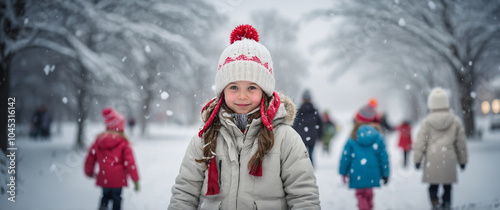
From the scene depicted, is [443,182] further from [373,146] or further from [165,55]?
[165,55]

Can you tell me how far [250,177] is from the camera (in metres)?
1.93

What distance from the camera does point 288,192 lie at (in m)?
1.93

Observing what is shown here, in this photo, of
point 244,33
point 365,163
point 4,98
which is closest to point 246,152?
point 244,33

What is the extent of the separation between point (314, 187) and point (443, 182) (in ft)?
10.2

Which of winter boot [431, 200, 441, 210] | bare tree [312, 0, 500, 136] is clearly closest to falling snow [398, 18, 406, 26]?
bare tree [312, 0, 500, 136]

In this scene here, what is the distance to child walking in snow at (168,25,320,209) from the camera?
6.29 feet

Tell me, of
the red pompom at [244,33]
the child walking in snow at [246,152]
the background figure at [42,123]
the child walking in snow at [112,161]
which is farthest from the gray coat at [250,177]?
the background figure at [42,123]

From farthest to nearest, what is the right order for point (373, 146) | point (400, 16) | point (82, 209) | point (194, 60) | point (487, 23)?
point (487, 23), point (400, 16), point (194, 60), point (82, 209), point (373, 146)

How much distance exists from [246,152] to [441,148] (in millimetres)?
3417

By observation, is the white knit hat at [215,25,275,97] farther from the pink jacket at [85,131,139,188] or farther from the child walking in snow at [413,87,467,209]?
the child walking in snow at [413,87,467,209]

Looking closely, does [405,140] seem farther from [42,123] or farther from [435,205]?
[42,123]

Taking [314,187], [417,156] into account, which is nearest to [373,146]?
Answer: [417,156]

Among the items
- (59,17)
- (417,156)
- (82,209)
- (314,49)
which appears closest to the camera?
(417,156)

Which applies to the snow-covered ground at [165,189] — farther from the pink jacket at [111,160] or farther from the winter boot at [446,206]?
the pink jacket at [111,160]
